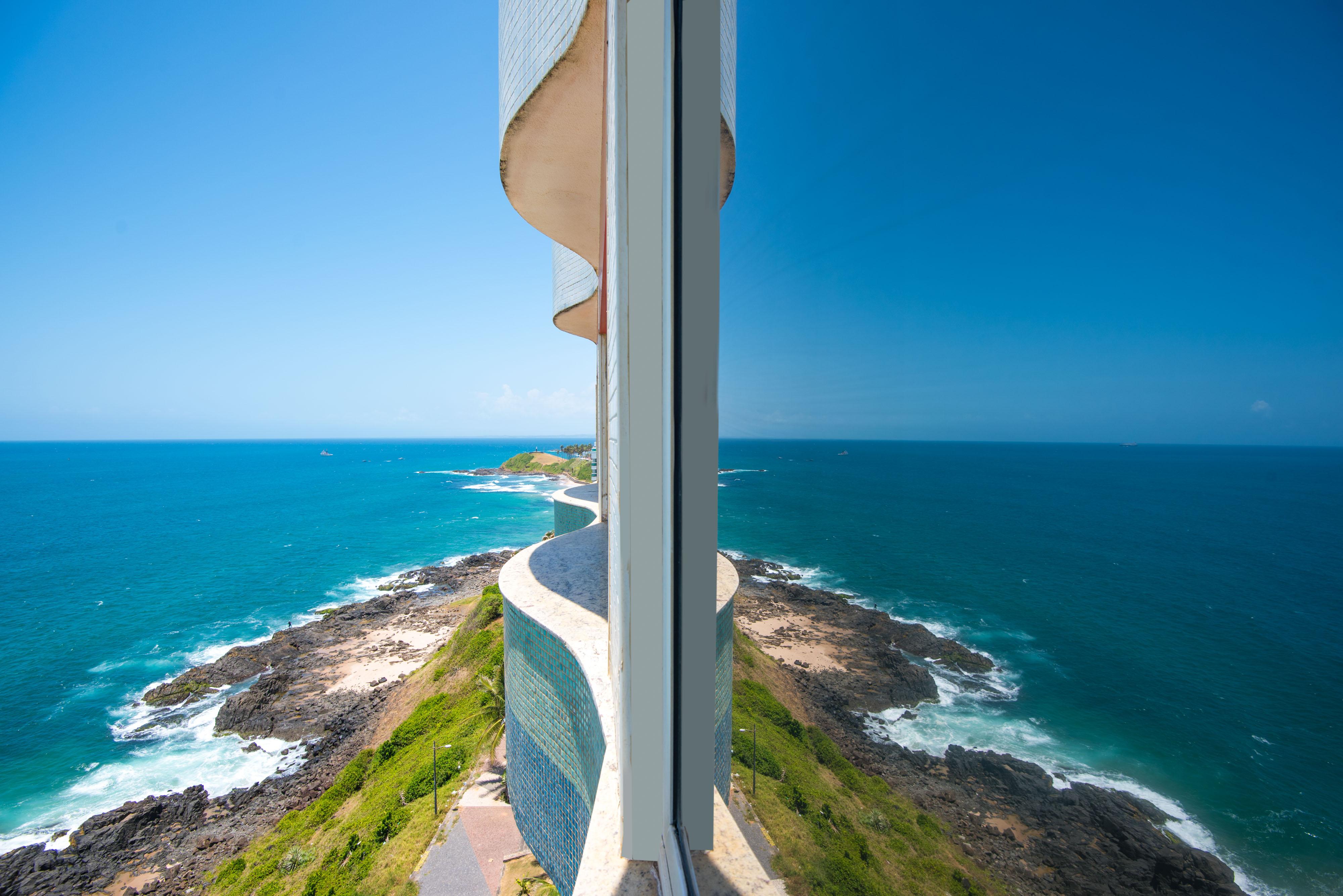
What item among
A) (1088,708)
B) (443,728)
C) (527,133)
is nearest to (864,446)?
(1088,708)

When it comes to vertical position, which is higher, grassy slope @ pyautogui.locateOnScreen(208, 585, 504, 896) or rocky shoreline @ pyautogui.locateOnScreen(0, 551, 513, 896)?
grassy slope @ pyautogui.locateOnScreen(208, 585, 504, 896)

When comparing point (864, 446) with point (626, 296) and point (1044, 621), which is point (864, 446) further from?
point (626, 296)

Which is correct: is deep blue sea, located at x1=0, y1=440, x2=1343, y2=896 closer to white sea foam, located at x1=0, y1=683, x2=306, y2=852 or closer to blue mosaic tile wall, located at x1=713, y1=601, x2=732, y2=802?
blue mosaic tile wall, located at x1=713, y1=601, x2=732, y2=802

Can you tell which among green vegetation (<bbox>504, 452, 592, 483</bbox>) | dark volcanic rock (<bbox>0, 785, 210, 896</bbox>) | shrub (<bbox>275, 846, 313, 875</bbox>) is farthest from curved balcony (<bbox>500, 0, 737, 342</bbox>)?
green vegetation (<bbox>504, 452, 592, 483</bbox>)

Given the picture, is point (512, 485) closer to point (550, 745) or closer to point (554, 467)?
point (554, 467)

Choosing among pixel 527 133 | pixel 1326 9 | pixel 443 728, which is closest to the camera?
pixel 1326 9

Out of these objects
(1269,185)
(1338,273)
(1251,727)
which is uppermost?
(1269,185)

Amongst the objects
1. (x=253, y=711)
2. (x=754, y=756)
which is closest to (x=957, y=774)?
(x=754, y=756)
